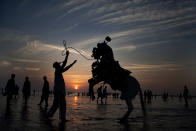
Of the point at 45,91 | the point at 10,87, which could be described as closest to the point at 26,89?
the point at 45,91

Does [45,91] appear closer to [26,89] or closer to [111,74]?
[26,89]

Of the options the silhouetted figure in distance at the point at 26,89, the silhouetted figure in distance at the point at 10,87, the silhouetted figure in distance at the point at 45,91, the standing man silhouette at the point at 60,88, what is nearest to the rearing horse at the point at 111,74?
the standing man silhouette at the point at 60,88

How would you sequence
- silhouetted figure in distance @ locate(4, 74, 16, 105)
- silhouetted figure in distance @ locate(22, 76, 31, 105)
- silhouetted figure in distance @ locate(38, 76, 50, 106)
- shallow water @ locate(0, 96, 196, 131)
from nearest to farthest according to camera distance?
shallow water @ locate(0, 96, 196, 131), silhouetted figure in distance @ locate(4, 74, 16, 105), silhouetted figure in distance @ locate(38, 76, 50, 106), silhouetted figure in distance @ locate(22, 76, 31, 105)

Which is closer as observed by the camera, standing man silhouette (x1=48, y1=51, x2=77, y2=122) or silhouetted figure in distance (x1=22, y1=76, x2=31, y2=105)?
standing man silhouette (x1=48, y1=51, x2=77, y2=122)

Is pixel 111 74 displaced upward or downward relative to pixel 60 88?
upward

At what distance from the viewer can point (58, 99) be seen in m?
8.23

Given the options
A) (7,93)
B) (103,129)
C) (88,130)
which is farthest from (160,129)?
(7,93)

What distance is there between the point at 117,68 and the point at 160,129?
2.84 metres

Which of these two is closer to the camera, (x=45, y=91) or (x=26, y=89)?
(x=45, y=91)

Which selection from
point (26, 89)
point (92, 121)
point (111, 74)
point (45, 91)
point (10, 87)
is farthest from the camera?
point (26, 89)

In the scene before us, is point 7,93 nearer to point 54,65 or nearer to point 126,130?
point 54,65

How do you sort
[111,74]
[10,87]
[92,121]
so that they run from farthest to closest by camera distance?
[10,87]
[111,74]
[92,121]

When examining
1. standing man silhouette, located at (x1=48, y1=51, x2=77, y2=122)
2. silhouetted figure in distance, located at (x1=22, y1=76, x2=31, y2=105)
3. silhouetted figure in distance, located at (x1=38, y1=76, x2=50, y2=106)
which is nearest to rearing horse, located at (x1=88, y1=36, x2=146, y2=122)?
standing man silhouette, located at (x1=48, y1=51, x2=77, y2=122)

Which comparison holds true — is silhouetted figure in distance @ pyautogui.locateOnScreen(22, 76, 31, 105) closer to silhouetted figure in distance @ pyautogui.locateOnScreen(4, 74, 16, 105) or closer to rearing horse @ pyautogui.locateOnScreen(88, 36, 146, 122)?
silhouetted figure in distance @ pyautogui.locateOnScreen(4, 74, 16, 105)
